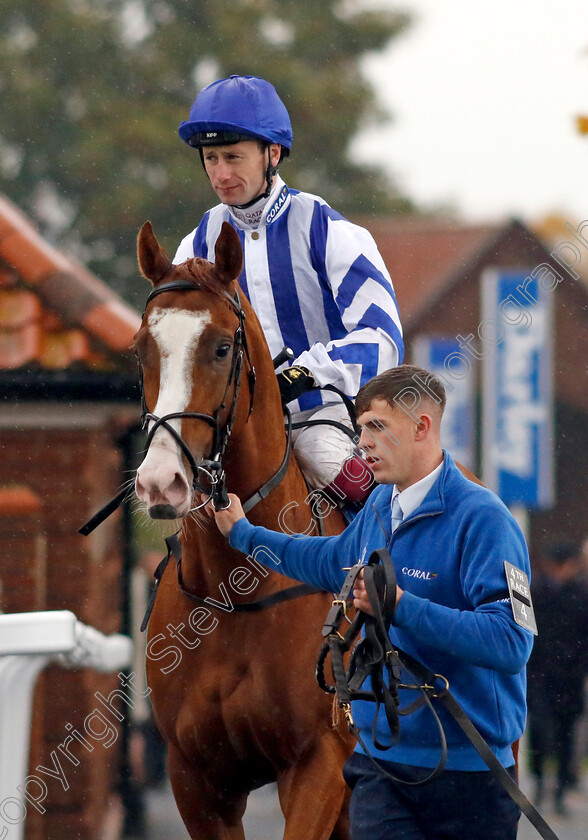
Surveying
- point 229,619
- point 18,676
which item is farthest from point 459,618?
point 18,676

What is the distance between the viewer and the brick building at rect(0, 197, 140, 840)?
723cm

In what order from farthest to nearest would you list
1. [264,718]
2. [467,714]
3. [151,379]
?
[264,718]
[151,379]
[467,714]

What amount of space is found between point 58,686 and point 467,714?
208 inches

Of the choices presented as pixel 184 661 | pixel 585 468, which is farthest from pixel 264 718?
pixel 585 468

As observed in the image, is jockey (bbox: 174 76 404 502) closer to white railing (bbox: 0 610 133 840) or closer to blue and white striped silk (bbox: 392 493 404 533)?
blue and white striped silk (bbox: 392 493 404 533)

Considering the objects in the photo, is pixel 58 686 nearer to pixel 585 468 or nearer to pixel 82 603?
pixel 82 603

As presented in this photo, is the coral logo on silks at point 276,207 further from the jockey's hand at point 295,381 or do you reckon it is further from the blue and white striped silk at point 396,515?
the blue and white striped silk at point 396,515

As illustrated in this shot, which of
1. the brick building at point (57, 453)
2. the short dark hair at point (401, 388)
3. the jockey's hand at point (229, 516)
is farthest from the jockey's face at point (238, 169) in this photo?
the brick building at point (57, 453)

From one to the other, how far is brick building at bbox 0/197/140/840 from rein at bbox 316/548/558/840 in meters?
4.60

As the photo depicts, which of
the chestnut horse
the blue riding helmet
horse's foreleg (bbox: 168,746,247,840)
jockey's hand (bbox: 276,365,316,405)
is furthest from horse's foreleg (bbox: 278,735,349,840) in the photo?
the blue riding helmet

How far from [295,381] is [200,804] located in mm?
1199

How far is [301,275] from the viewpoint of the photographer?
3855 mm

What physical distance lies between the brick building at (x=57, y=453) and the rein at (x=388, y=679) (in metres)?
4.60

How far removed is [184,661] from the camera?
346 cm
